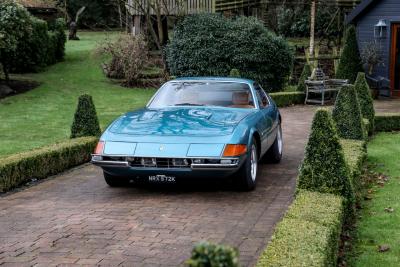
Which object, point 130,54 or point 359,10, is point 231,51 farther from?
point 359,10

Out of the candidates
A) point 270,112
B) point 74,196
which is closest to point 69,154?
point 74,196

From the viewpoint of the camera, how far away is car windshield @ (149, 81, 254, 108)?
355 inches

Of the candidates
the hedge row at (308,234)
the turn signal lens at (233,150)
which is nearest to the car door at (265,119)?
the turn signal lens at (233,150)

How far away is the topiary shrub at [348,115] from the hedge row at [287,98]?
8.63 meters

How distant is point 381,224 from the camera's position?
691cm

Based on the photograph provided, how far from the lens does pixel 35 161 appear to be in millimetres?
9070

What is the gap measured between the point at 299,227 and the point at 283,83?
696 inches

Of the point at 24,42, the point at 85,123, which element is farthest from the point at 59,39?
the point at 85,123

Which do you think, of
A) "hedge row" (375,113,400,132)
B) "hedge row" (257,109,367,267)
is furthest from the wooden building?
"hedge row" (257,109,367,267)

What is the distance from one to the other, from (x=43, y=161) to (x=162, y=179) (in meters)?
2.74

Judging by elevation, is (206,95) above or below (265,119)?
above

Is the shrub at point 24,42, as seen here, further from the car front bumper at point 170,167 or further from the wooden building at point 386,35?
the car front bumper at point 170,167

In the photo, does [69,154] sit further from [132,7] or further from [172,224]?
[132,7]

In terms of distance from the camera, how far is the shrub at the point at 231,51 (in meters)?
21.4
